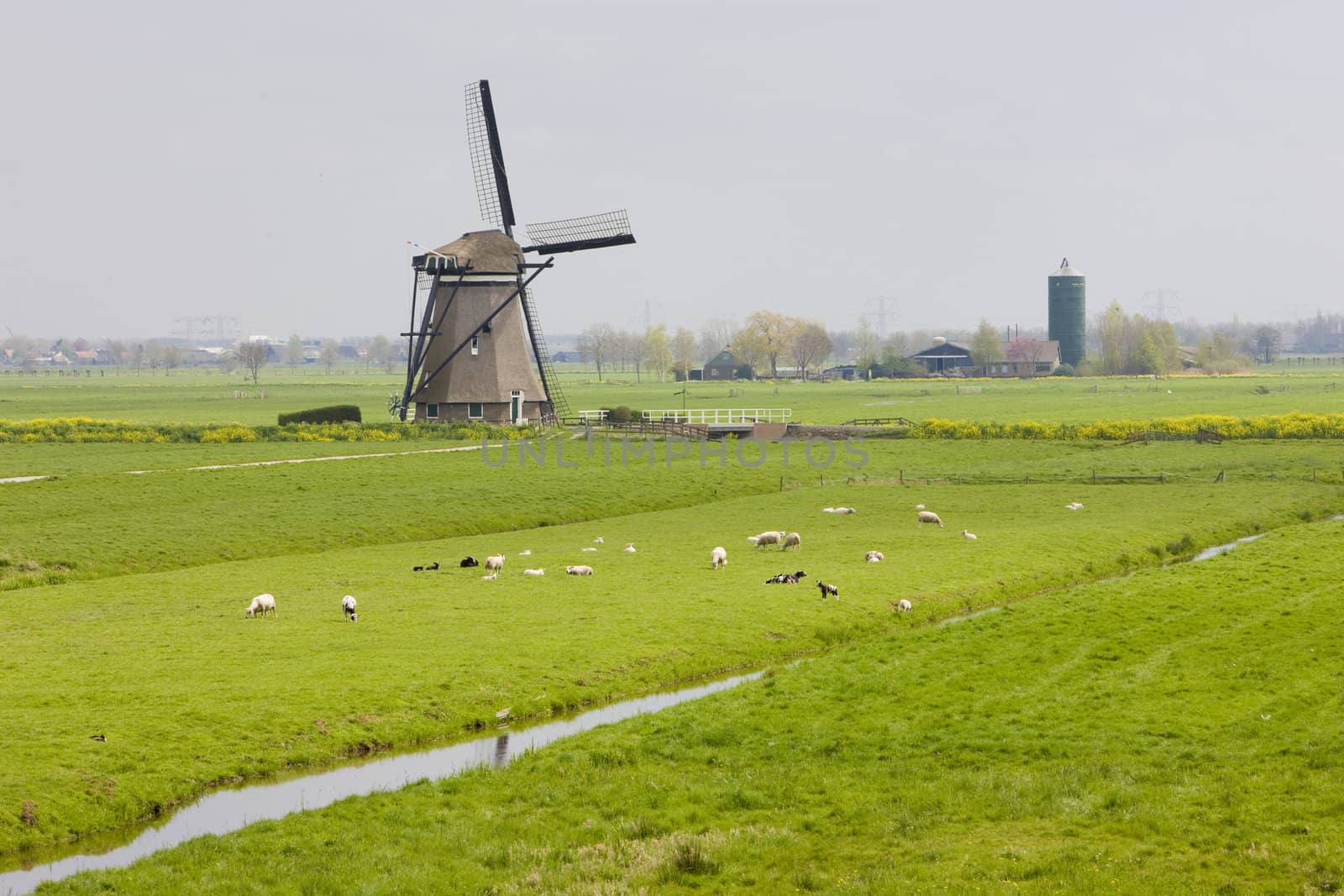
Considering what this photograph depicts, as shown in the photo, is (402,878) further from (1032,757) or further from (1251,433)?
(1251,433)

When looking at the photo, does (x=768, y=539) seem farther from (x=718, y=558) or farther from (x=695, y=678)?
(x=695, y=678)

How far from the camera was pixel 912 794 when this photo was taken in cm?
1945

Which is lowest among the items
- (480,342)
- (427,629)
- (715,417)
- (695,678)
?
(695,678)

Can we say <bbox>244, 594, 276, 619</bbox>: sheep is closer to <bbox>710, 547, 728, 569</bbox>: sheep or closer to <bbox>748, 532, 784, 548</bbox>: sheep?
<bbox>710, 547, 728, 569</bbox>: sheep

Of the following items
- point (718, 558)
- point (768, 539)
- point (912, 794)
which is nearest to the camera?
point (912, 794)

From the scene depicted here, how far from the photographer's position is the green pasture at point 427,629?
873 inches

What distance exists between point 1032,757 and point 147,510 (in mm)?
37618

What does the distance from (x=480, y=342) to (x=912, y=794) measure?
230ft

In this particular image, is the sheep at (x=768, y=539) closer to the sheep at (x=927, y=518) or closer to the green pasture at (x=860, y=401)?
the sheep at (x=927, y=518)

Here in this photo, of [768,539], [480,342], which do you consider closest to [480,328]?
[480,342]

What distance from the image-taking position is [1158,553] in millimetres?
44469

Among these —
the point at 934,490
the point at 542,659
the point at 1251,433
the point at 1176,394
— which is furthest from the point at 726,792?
the point at 1176,394

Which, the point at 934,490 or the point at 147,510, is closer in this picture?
the point at 147,510

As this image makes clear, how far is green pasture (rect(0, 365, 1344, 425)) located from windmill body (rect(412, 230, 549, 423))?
23.3m
